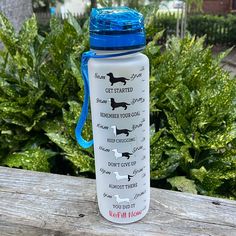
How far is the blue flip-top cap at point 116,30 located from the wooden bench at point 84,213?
0.57m

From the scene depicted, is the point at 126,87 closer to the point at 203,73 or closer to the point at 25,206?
the point at 25,206

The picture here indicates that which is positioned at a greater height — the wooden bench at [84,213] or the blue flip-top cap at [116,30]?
the blue flip-top cap at [116,30]

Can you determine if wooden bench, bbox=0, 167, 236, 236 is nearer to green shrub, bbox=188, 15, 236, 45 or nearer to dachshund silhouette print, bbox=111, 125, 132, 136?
dachshund silhouette print, bbox=111, 125, 132, 136

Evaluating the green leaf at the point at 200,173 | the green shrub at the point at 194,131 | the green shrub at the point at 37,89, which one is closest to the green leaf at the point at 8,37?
the green shrub at the point at 37,89

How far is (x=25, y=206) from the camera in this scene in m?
1.19

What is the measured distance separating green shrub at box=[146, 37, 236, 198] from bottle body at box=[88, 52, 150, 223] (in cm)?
48

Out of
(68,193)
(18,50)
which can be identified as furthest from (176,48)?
(68,193)

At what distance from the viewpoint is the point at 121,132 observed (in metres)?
0.93

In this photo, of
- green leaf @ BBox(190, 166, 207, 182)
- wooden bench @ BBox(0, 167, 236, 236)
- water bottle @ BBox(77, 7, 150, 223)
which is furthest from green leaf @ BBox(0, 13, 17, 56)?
green leaf @ BBox(190, 166, 207, 182)

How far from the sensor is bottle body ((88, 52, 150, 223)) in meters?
0.88

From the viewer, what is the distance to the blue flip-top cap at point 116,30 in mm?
826

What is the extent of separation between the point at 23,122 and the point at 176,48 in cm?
104

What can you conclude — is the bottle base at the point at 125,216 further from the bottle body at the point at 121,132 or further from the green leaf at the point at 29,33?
the green leaf at the point at 29,33

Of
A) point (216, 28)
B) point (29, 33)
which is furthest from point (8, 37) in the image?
point (216, 28)
